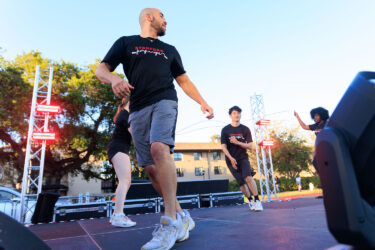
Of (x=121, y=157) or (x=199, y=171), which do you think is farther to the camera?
(x=199, y=171)

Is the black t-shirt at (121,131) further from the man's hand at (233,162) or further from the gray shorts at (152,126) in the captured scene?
the man's hand at (233,162)

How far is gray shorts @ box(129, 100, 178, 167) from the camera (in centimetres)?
179

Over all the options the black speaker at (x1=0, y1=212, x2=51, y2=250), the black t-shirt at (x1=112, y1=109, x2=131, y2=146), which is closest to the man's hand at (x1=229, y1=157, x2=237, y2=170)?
the black t-shirt at (x1=112, y1=109, x2=131, y2=146)

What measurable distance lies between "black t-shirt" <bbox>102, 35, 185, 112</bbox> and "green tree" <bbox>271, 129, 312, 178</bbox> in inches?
1231

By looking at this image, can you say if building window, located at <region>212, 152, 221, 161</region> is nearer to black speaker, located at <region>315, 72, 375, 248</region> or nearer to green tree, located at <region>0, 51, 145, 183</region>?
green tree, located at <region>0, 51, 145, 183</region>

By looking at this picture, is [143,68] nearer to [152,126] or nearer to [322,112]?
[152,126]

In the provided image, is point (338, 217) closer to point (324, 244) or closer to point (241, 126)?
point (324, 244)

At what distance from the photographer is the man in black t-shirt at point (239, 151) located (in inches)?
165

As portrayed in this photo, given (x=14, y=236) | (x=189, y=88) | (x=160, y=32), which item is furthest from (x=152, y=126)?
(x=14, y=236)

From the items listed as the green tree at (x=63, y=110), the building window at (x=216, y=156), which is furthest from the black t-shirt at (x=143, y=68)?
the building window at (x=216, y=156)

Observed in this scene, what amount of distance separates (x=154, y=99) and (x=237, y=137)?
282 centimetres

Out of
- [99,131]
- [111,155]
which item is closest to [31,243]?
[111,155]

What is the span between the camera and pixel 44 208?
493 cm

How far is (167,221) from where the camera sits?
1.60m
